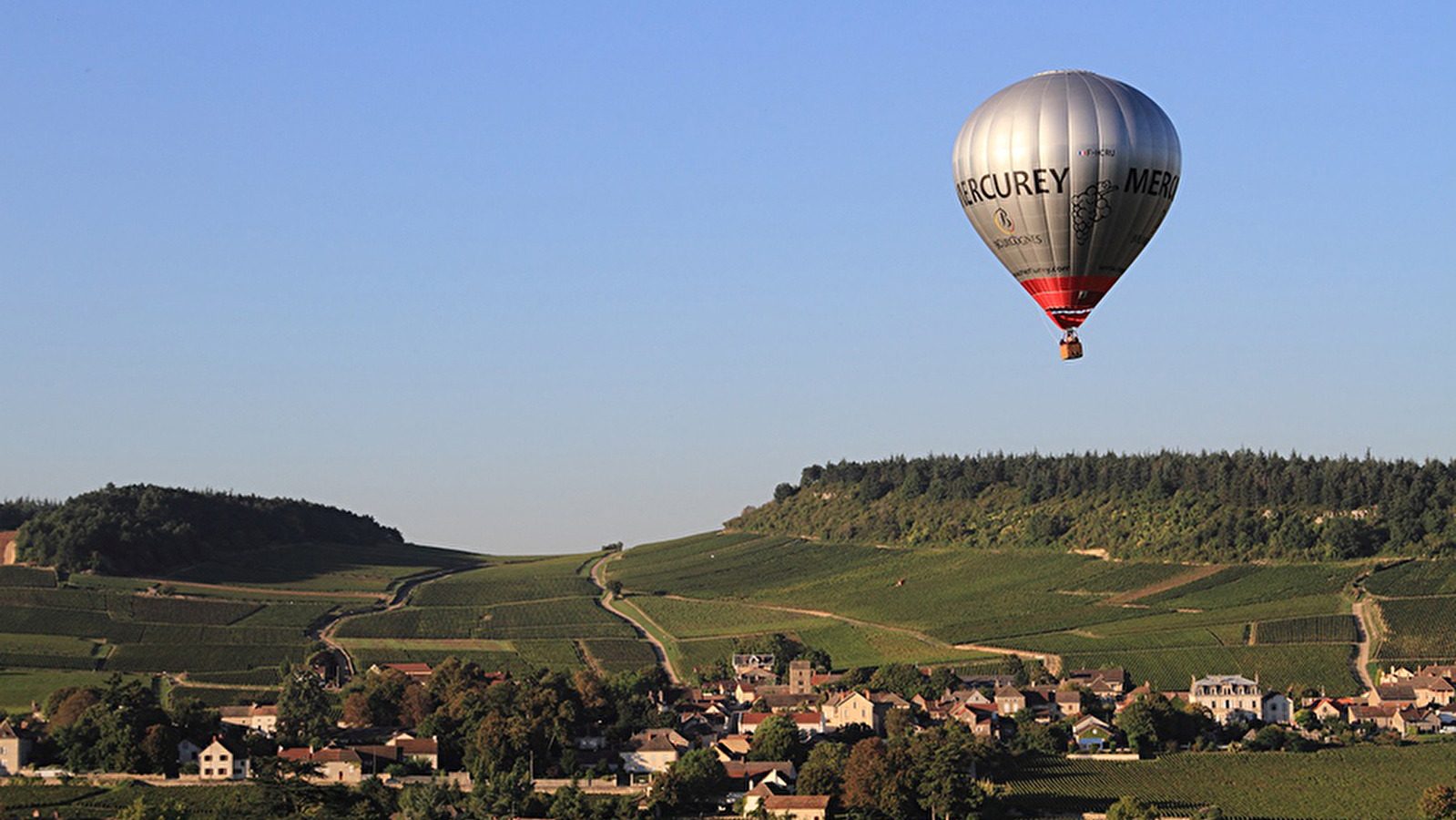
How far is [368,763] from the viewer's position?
68.9m

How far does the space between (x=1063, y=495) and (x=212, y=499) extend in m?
68.0

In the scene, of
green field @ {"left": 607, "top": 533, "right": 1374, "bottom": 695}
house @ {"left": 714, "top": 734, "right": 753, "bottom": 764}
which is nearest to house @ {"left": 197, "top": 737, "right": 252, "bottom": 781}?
house @ {"left": 714, "top": 734, "right": 753, "bottom": 764}

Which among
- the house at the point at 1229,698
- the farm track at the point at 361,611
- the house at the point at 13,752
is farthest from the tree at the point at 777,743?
the farm track at the point at 361,611

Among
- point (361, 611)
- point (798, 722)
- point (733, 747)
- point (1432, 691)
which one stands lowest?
point (733, 747)

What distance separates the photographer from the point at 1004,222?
150ft

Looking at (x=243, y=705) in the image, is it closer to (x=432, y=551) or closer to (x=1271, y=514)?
(x=1271, y=514)

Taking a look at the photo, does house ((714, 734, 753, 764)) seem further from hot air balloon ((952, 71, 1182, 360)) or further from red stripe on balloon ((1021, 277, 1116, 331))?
hot air balloon ((952, 71, 1182, 360))

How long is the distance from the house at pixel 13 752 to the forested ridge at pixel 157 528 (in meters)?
62.4

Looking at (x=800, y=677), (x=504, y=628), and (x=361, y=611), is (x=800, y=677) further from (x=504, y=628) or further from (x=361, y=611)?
(x=361, y=611)

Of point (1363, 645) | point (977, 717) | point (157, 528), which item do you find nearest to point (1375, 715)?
point (1363, 645)

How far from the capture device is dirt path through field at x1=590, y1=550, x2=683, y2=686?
101 metres

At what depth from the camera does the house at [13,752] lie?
69.0 meters

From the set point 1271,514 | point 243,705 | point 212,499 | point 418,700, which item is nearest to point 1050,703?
point 418,700

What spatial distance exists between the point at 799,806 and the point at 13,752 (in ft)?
90.8
